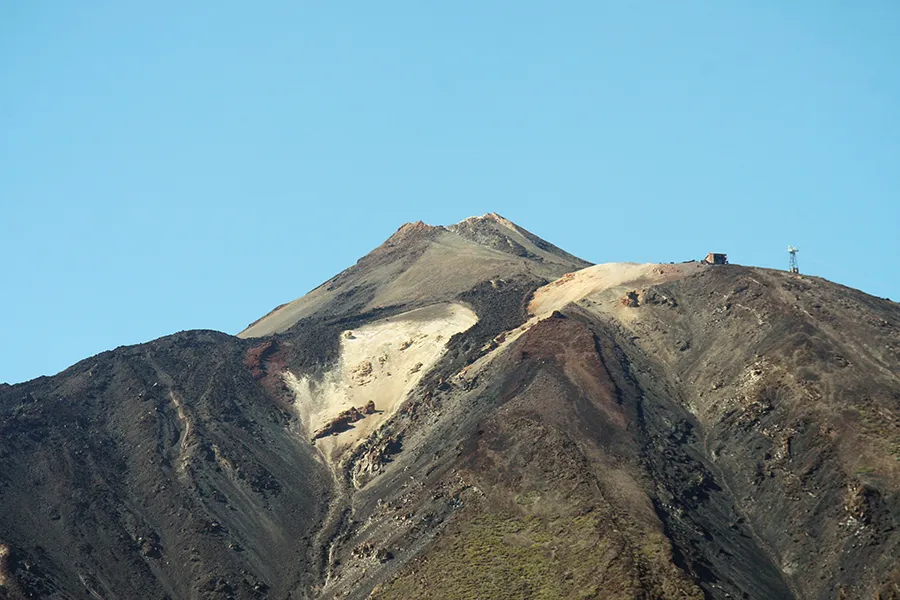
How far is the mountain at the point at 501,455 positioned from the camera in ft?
299

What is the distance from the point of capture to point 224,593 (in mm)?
101750

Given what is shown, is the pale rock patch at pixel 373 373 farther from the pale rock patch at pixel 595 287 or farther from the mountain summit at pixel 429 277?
the mountain summit at pixel 429 277

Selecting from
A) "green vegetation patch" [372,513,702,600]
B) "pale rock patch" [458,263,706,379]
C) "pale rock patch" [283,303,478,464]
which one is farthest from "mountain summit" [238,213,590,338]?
"green vegetation patch" [372,513,702,600]

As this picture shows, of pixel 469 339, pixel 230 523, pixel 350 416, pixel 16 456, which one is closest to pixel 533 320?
pixel 469 339

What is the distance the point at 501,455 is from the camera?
10331 centimetres

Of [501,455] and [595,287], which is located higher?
[595,287]

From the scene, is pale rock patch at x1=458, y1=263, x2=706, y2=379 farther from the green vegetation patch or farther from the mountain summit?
the green vegetation patch

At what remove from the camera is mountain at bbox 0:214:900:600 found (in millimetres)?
91188

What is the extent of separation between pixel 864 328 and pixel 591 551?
4588 centimetres

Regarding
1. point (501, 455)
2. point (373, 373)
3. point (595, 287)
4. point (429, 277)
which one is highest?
point (429, 277)

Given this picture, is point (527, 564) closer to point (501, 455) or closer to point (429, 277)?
point (501, 455)

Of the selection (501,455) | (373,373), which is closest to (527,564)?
(501,455)

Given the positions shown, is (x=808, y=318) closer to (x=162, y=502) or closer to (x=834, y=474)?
(x=834, y=474)

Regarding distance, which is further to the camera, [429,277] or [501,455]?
[429,277]
